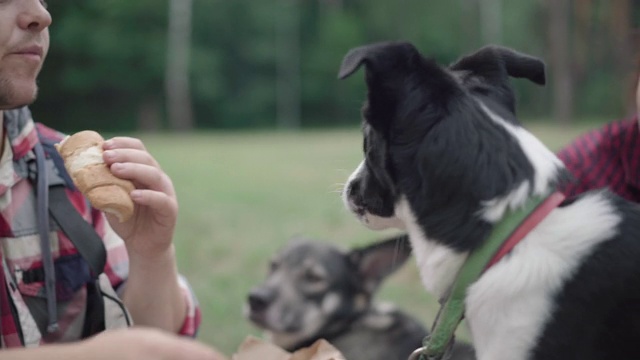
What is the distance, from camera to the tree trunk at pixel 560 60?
79.3 feet

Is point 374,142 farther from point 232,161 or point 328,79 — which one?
point 328,79

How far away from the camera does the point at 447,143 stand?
193 centimetres

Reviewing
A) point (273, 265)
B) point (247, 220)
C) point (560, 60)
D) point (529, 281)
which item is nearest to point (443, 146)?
point (529, 281)

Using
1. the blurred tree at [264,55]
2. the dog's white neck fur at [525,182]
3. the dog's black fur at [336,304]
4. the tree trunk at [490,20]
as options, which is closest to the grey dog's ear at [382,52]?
the dog's white neck fur at [525,182]

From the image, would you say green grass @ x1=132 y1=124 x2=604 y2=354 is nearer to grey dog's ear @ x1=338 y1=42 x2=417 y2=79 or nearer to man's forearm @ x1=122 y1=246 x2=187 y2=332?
man's forearm @ x1=122 y1=246 x2=187 y2=332

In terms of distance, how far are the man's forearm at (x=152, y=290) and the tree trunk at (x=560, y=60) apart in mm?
22084

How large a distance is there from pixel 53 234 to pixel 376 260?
188cm

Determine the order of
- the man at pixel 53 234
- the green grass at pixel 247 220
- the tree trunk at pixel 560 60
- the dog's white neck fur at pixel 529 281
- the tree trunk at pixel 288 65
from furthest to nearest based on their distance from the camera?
the tree trunk at pixel 288 65 → the tree trunk at pixel 560 60 → the green grass at pixel 247 220 → the man at pixel 53 234 → the dog's white neck fur at pixel 529 281

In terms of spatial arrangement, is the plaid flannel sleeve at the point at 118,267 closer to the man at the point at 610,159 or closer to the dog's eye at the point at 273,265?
the man at the point at 610,159

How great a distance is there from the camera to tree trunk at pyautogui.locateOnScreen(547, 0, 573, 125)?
79.3ft

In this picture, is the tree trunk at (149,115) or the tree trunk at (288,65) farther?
the tree trunk at (288,65)

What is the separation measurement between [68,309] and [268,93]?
86.8ft

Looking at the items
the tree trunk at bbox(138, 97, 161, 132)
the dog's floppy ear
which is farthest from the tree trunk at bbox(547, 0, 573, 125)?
the dog's floppy ear

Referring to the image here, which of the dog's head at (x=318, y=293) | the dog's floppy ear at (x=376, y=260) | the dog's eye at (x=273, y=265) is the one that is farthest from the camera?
the dog's eye at (x=273, y=265)
